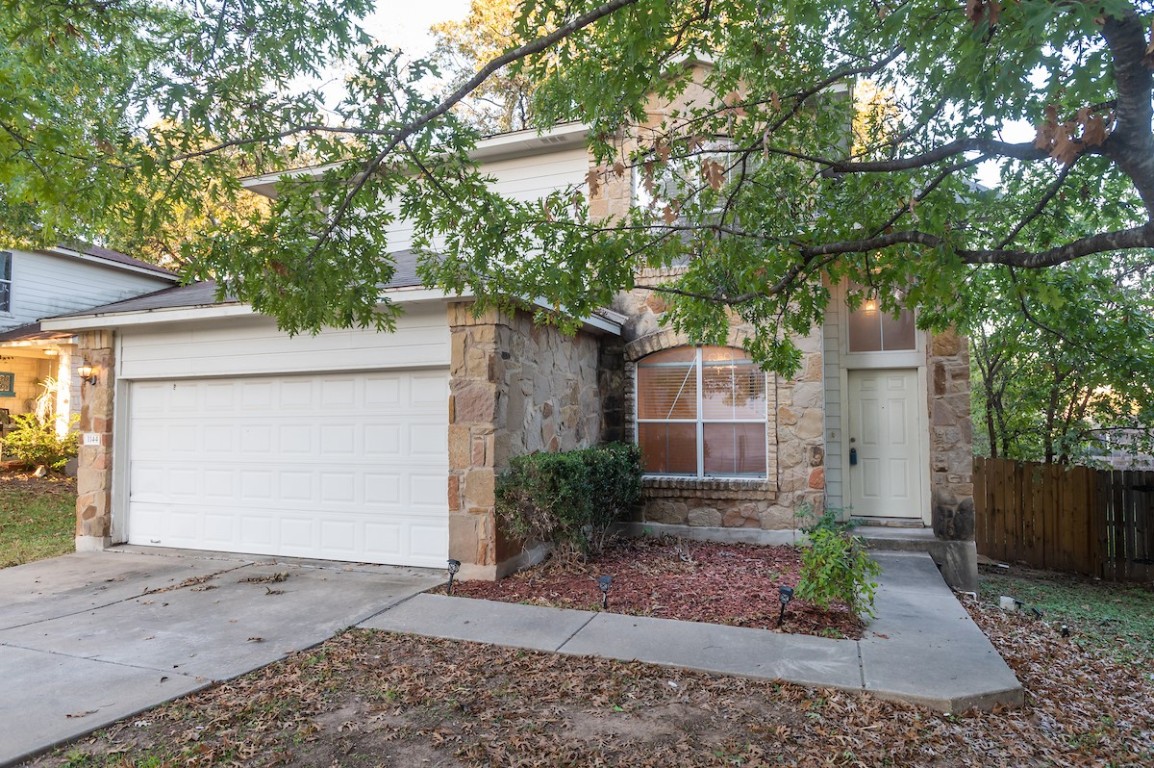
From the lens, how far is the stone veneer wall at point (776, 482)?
27.1ft

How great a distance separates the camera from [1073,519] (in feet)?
Result: 31.2

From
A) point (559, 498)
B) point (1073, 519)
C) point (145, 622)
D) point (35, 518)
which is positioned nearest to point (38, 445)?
point (35, 518)

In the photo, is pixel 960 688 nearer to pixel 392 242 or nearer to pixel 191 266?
pixel 191 266

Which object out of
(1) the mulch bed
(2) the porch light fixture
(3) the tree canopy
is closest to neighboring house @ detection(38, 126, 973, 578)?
(2) the porch light fixture

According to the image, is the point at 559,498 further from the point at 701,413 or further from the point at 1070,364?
the point at 1070,364

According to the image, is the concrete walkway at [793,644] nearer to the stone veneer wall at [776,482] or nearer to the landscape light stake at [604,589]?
the landscape light stake at [604,589]

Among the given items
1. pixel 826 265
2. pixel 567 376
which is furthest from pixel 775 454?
pixel 826 265

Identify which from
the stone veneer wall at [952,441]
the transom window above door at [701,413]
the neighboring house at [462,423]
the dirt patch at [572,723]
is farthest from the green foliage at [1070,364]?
the dirt patch at [572,723]

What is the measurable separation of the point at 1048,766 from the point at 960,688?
2.18 ft

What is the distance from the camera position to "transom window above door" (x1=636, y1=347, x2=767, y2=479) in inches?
340

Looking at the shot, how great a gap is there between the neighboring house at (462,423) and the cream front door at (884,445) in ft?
0.06

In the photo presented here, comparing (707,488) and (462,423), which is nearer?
(462,423)

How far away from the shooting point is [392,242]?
10.5 meters

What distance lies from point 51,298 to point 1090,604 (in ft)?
61.6
